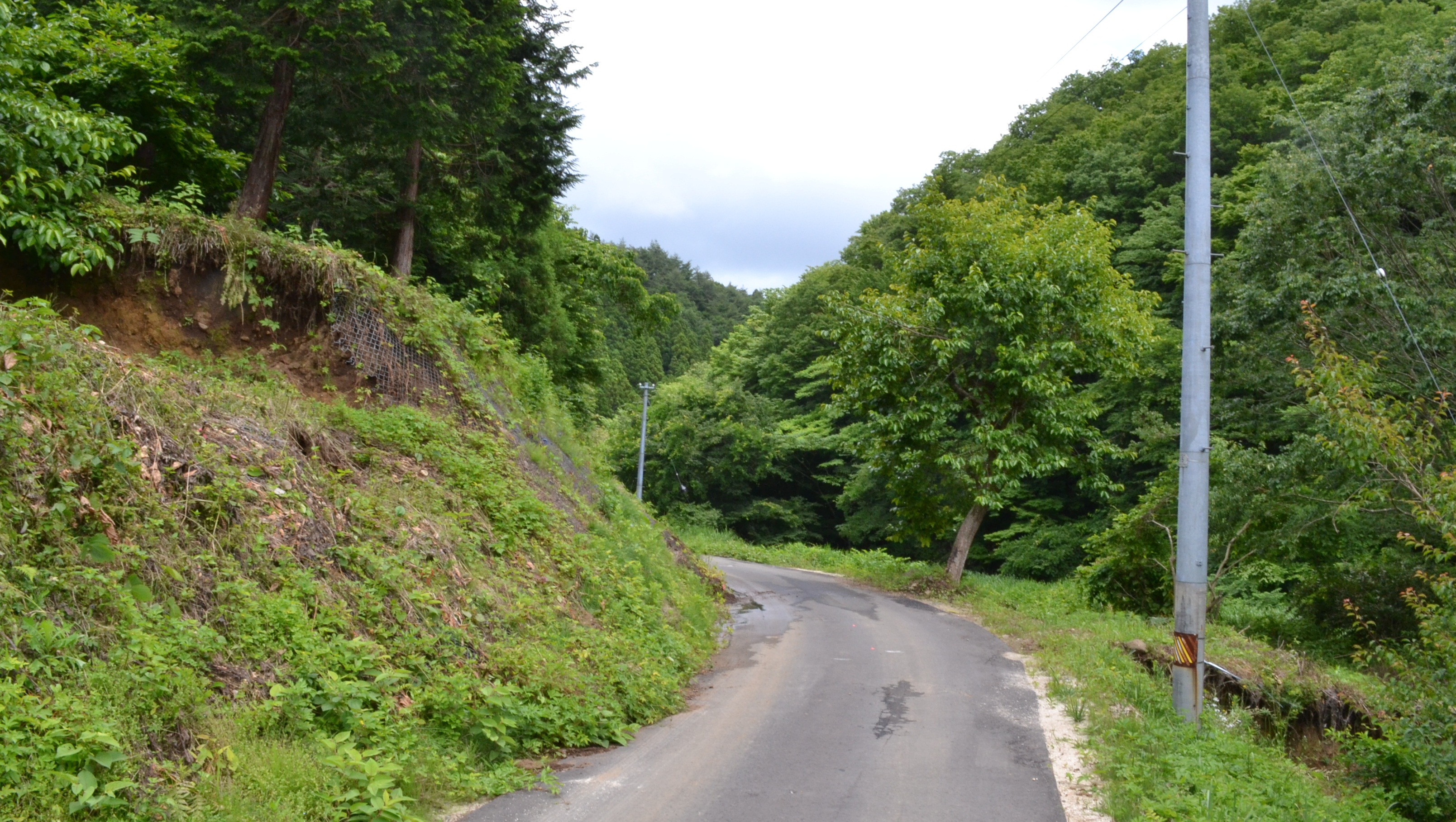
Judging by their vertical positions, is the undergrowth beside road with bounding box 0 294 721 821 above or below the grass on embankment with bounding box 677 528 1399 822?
above

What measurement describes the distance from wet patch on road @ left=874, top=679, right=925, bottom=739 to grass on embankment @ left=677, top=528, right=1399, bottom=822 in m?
1.64

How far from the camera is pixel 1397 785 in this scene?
348 inches

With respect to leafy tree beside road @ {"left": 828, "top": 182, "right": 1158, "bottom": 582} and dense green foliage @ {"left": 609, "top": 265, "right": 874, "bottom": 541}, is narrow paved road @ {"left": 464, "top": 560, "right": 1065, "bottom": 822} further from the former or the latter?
dense green foliage @ {"left": 609, "top": 265, "right": 874, "bottom": 541}

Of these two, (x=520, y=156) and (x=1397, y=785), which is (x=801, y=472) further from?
(x=1397, y=785)

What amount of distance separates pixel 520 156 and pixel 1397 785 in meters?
17.7

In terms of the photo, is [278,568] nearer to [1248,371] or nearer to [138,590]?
[138,590]

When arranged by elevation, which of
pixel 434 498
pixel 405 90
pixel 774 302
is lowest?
pixel 434 498

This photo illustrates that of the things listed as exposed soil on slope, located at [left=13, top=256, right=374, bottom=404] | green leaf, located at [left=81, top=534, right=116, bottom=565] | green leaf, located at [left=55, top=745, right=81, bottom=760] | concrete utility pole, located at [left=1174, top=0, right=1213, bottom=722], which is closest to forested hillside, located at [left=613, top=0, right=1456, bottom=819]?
concrete utility pole, located at [left=1174, top=0, right=1213, bottom=722]

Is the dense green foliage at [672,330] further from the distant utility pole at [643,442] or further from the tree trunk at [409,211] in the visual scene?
the tree trunk at [409,211]

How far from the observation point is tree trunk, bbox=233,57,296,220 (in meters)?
13.6

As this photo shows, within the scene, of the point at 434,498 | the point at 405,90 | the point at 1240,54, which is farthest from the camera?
the point at 1240,54

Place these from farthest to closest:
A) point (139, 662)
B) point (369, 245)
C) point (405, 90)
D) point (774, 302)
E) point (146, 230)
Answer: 1. point (774, 302)
2. point (369, 245)
3. point (405, 90)
4. point (146, 230)
5. point (139, 662)

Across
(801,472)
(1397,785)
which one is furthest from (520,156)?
(801,472)

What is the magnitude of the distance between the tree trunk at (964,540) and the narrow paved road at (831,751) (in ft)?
30.3
